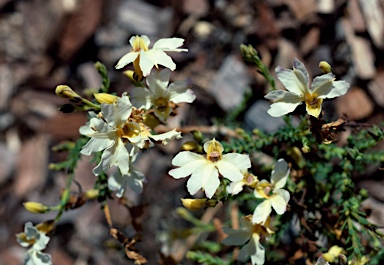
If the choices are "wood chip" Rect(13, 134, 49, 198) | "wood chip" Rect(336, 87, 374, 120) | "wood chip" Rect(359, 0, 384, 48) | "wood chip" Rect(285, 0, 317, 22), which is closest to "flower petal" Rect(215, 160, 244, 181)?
"wood chip" Rect(336, 87, 374, 120)

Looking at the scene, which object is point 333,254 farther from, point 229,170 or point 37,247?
point 37,247

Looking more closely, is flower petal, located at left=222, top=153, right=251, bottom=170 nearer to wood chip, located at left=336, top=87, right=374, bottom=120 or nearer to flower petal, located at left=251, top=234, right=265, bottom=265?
flower petal, located at left=251, top=234, right=265, bottom=265

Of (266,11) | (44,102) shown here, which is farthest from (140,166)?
(266,11)

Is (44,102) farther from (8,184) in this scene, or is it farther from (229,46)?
(229,46)

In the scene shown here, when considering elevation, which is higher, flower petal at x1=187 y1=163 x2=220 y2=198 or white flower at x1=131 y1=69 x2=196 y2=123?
white flower at x1=131 y1=69 x2=196 y2=123

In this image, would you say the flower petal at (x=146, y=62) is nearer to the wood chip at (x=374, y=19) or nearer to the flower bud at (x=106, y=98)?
the flower bud at (x=106, y=98)

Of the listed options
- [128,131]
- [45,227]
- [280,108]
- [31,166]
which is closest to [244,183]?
[280,108]
